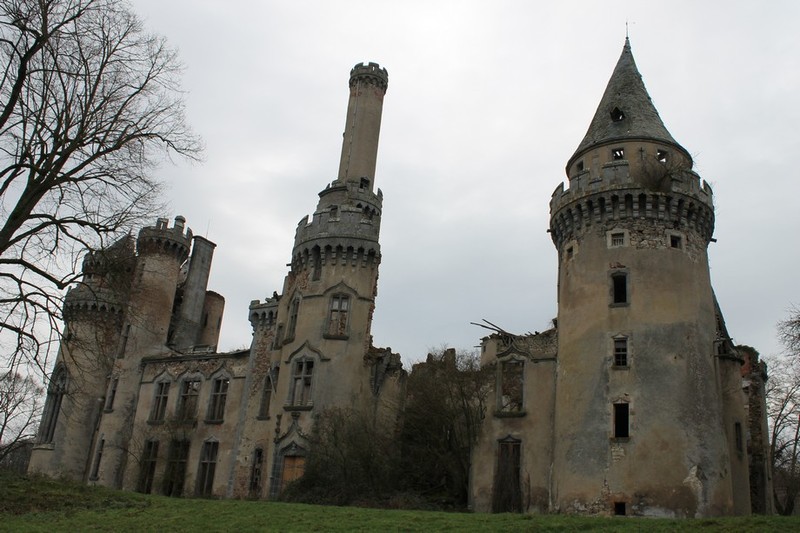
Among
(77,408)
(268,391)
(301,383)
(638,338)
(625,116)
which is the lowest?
(77,408)

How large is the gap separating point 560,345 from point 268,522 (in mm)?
12612

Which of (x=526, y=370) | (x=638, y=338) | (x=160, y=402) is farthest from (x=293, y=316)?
(x=638, y=338)

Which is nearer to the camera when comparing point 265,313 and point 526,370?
point 526,370

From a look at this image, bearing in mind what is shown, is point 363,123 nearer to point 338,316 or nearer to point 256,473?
point 338,316

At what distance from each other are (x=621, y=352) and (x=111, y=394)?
29.2 m

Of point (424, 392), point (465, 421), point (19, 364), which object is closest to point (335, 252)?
point (424, 392)

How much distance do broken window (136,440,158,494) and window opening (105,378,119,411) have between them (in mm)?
3529

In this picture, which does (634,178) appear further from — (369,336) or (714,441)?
(369,336)

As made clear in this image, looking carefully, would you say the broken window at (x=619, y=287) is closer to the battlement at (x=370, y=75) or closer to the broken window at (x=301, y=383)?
the broken window at (x=301, y=383)

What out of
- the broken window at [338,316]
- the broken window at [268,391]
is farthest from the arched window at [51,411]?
the broken window at [338,316]

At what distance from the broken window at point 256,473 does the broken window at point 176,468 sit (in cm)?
570

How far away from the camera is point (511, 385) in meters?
29.5

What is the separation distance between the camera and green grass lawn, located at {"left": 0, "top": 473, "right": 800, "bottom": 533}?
57.3 ft

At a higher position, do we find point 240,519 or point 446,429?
point 446,429
